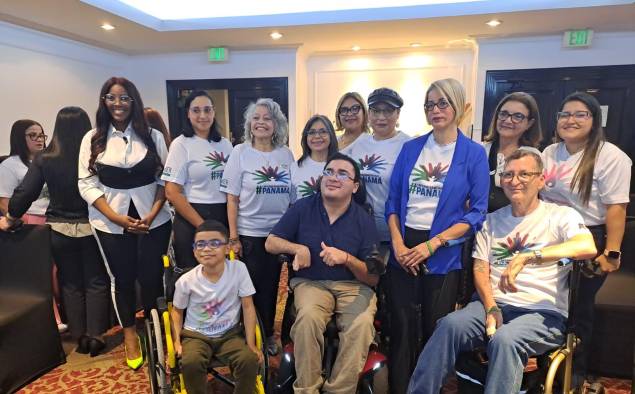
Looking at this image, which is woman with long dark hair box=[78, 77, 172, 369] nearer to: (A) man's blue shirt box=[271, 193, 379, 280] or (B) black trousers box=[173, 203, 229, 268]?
(B) black trousers box=[173, 203, 229, 268]

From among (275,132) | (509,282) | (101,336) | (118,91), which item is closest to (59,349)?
(101,336)

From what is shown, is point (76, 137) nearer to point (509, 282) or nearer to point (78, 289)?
point (78, 289)

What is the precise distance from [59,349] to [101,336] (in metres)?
0.24

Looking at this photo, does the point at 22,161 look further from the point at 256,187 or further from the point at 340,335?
the point at 340,335

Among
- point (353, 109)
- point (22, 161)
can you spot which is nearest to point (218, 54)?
point (22, 161)

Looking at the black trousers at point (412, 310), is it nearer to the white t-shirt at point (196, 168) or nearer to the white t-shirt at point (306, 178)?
the white t-shirt at point (306, 178)

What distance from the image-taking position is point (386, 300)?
2.05 m

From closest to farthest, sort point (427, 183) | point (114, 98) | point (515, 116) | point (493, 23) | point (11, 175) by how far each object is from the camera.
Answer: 1. point (427, 183)
2. point (515, 116)
3. point (114, 98)
4. point (11, 175)
5. point (493, 23)

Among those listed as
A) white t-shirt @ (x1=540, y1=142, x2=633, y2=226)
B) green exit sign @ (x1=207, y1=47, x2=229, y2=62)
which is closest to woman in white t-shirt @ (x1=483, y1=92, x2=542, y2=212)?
white t-shirt @ (x1=540, y1=142, x2=633, y2=226)

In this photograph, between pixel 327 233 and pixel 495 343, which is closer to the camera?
pixel 495 343

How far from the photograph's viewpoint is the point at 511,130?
2.07 metres

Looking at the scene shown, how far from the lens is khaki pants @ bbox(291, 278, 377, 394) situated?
1.75 m

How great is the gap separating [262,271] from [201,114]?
987mm

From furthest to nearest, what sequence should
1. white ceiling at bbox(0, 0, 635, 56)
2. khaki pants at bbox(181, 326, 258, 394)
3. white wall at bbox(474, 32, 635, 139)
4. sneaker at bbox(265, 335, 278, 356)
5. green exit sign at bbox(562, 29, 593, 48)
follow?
white wall at bbox(474, 32, 635, 139)
green exit sign at bbox(562, 29, 593, 48)
white ceiling at bbox(0, 0, 635, 56)
sneaker at bbox(265, 335, 278, 356)
khaki pants at bbox(181, 326, 258, 394)
